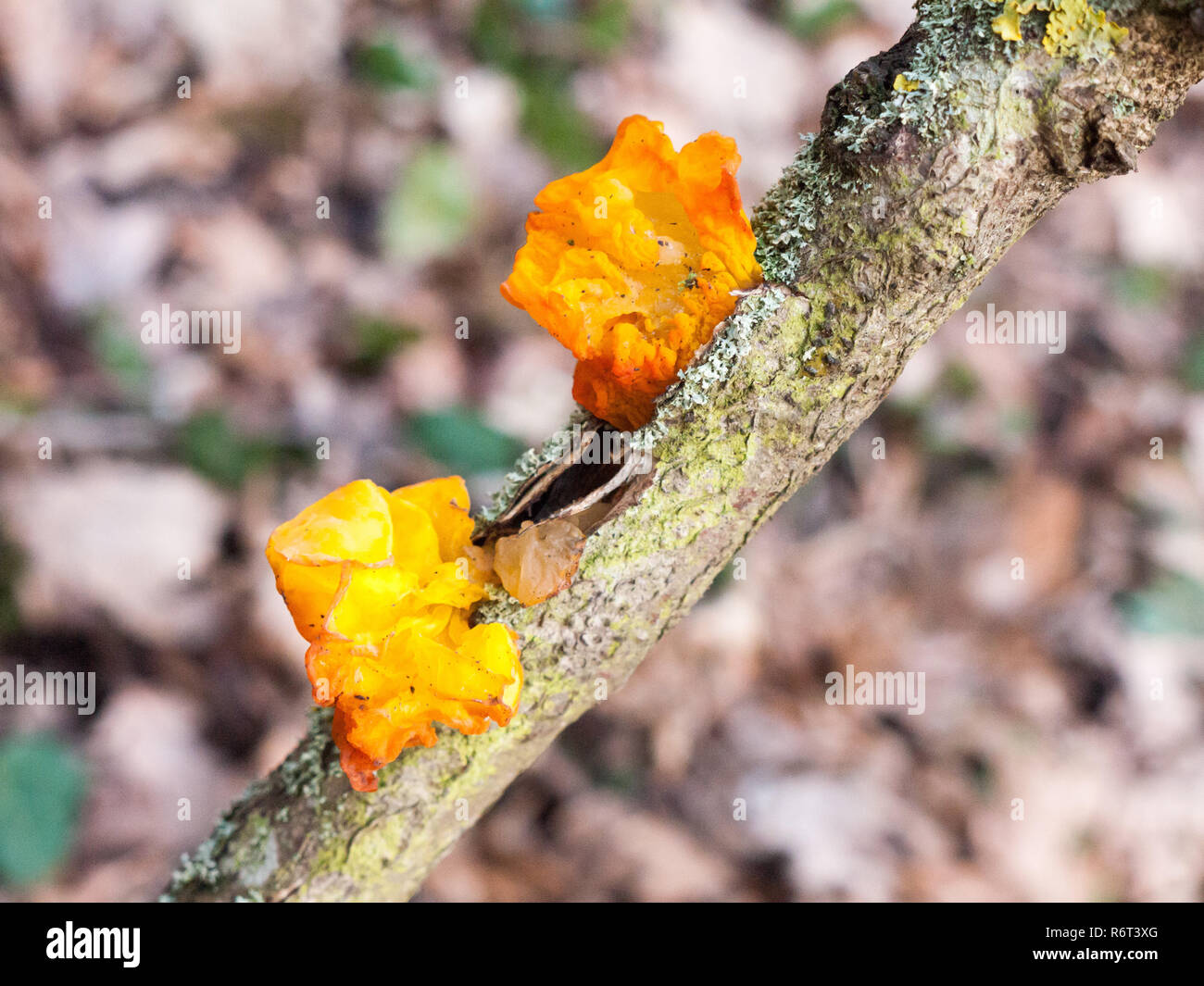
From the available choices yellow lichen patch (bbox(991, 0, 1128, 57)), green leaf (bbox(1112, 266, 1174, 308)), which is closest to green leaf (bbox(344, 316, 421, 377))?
yellow lichen patch (bbox(991, 0, 1128, 57))

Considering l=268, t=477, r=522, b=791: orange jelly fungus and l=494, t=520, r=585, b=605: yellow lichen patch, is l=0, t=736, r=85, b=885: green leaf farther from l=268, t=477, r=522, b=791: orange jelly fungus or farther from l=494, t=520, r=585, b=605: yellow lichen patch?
l=494, t=520, r=585, b=605: yellow lichen patch

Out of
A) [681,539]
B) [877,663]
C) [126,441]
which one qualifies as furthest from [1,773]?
[877,663]

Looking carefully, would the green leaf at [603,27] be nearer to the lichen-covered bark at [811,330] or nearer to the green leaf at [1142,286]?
the green leaf at [1142,286]

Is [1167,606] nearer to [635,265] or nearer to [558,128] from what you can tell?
[558,128]

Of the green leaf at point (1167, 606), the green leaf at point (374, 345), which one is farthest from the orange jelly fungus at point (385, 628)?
the green leaf at point (1167, 606)

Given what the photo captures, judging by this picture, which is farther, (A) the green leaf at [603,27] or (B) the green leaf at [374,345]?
(A) the green leaf at [603,27]

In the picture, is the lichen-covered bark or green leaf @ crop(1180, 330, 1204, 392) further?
green leaf @ crop(1180, 330, 1204, 392)
